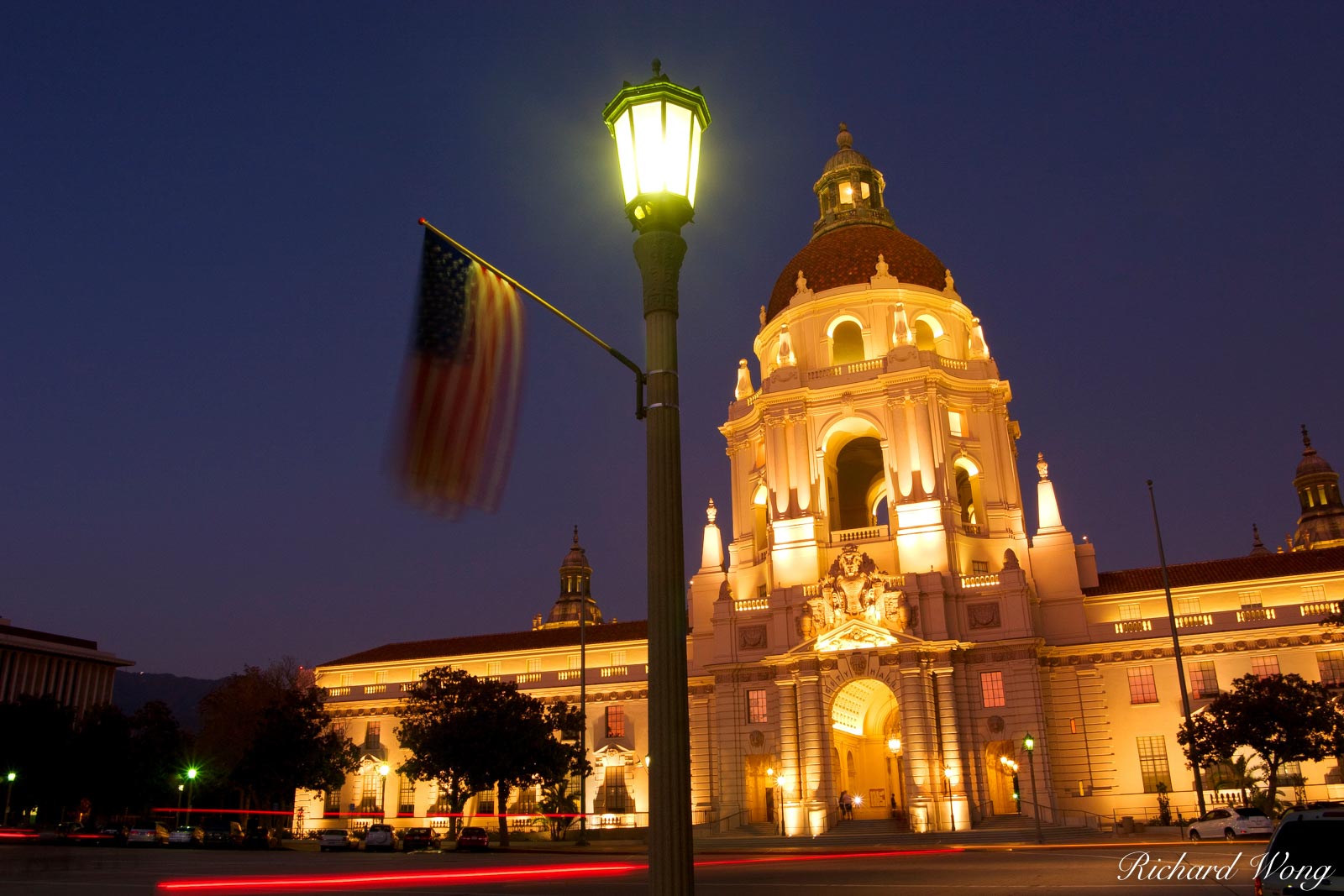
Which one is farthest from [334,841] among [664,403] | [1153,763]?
[664,403]

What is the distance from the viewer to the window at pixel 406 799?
2832 inches

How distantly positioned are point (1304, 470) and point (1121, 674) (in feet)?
252

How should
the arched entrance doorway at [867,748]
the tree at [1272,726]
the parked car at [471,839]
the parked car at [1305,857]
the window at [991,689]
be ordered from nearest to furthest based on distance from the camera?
the parked car at [1305,857] → the tree at [1272,726] → the parked car at [471,839] → the window at [991,689] → the arched entrance doorway at [867,748]

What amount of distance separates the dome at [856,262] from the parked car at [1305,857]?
6296cm

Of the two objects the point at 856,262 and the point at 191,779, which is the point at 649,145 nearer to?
the point at 856,262

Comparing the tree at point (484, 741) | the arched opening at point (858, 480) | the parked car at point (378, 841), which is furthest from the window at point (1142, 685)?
the parked car at point (378, 841)

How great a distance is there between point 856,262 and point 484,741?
39.7 metres

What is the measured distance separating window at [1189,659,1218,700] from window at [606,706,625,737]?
1345 inches

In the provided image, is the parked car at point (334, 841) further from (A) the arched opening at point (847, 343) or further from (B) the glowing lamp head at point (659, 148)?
(B) the glowing lamp head at point (659, 148)

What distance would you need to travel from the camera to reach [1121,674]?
193 feet

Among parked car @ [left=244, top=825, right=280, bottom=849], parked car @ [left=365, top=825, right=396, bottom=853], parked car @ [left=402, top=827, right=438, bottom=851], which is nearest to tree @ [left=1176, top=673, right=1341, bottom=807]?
parked car @ [left=402, top=827, right=438, bottom=851]

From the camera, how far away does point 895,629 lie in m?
57.4

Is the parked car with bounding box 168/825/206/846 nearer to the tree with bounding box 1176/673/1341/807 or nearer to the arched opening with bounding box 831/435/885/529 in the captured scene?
the arched opening with bounding box 831/435/885/529

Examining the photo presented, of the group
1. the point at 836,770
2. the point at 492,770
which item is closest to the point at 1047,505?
the point at 836,770
